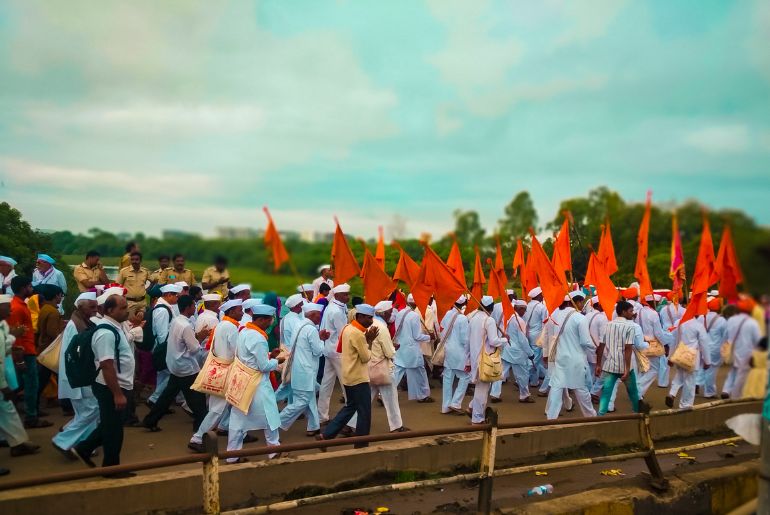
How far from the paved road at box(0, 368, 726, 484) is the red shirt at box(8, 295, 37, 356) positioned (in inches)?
41.8

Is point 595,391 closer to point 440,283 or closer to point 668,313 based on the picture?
point 668,313

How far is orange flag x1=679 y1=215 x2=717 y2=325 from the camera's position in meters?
4.94

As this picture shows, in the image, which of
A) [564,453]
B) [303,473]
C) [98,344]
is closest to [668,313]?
[564,453]

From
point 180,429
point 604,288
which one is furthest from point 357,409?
point 604,288

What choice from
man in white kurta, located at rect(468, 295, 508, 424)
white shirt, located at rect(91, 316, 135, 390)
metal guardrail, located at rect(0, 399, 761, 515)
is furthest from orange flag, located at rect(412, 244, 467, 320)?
white shirt, located at rect(91, 316, 135, 390)

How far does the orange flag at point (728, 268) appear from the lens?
13.4ft

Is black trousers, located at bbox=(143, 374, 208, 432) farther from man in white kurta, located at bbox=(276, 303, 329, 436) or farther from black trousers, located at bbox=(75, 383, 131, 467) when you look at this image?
black trousers, located at bbox=(75, 383, 131, 467)

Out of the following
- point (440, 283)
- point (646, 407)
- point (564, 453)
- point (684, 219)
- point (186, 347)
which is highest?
point (684, 219)

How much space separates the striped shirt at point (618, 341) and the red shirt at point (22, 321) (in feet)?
23.0

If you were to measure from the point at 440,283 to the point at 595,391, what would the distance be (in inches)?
159

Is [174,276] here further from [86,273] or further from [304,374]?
[304,374]

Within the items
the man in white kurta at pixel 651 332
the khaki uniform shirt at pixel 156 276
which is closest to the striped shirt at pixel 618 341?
the man in white kurta at pixel 651 332

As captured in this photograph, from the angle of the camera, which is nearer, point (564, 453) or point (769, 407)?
point (769, 407)

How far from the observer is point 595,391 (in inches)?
433
